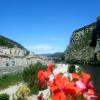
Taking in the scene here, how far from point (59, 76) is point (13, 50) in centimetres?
7538

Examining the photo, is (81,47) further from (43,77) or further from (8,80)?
(43,77)

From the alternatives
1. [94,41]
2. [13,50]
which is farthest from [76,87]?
[94,41]

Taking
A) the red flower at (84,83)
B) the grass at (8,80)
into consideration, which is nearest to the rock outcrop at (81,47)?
the grass at (8,80)

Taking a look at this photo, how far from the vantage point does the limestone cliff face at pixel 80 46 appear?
525 ft

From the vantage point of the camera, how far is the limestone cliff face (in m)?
160

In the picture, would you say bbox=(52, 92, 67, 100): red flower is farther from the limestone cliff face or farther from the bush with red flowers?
the limestone cliff face

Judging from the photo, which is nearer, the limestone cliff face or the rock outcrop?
the rock outcrop

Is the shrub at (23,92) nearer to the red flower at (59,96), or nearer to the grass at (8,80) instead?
the red flower at (59,96)

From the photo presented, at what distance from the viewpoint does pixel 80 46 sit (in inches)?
6939

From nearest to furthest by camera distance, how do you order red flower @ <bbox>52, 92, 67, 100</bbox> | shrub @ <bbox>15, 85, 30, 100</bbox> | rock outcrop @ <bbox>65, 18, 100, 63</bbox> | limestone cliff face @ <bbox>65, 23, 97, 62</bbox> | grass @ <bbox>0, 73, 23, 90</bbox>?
red flower @ <bbox>52, 92, 67, 100</bbox>
shrub @ <bbox>15, 85, 30, 100</bbox>
grass @ <bbox>0, 73, 23, 90</bbox>
rock outcrop @ <bbox>65, 18, 100, 63</bbox>
limestone cliff face @ <bbox>65, 23, 97, 62</bbox>

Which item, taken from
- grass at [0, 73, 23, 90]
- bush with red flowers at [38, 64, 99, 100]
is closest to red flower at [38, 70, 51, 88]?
bush with red flowers at [38, 64, 99, 100]

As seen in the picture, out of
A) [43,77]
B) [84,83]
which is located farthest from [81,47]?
[84,83]

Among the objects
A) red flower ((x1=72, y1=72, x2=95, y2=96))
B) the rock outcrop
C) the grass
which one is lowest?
the grass

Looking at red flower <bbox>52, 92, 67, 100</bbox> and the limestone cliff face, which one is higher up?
the limestone cliff face
